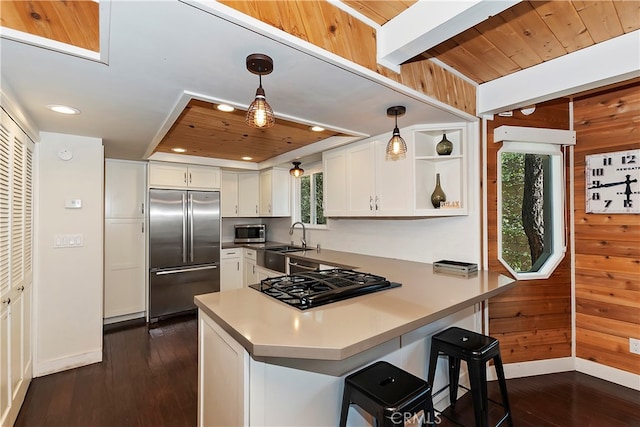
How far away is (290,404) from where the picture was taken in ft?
4.67

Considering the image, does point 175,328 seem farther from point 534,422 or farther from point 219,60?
point 534,422

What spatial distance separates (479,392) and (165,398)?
223 centimetres

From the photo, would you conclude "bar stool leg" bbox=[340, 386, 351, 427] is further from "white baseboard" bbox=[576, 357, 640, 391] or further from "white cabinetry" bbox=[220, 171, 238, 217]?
"white cabinetry" bbox=[220, 171, 238, 217]

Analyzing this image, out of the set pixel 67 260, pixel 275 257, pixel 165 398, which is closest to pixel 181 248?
pixel 275 257

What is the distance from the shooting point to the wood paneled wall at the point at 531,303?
261cm

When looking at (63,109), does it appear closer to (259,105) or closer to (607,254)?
(259,105)

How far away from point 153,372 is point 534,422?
10.0 ft

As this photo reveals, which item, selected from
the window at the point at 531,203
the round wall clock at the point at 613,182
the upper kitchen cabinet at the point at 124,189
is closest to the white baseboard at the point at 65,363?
the upper kitchen cabinet at the point at 124,189

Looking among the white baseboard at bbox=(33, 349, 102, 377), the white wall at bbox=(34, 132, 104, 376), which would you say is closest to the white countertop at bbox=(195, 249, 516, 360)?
the white wall at bbox=(34, 132, 104, 376)

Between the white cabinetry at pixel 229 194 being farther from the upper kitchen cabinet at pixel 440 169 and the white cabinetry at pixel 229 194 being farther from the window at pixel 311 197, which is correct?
the upper kitchen cabinet at pixel 440 169

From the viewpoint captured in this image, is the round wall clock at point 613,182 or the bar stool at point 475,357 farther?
the round wall clock at point 613,182

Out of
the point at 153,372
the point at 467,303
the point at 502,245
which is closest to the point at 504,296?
the point at 502,245

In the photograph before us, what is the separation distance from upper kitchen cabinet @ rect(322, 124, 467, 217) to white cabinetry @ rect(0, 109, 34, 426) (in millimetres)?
2692

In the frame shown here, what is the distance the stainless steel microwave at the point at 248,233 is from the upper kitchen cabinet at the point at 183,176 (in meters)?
0.97
